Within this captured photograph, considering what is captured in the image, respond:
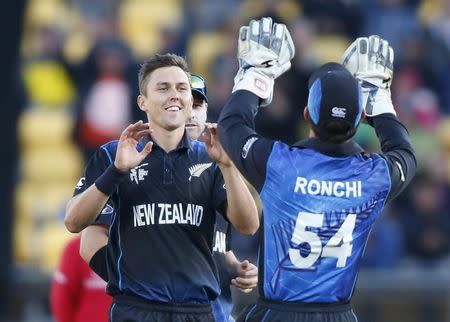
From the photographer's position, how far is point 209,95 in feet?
47.0

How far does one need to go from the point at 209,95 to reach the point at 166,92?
7454mm

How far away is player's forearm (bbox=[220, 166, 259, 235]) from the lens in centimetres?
658

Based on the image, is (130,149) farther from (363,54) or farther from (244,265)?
(363,54)

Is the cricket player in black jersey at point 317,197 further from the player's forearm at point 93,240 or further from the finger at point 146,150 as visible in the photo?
the player's forearm at point 93,240

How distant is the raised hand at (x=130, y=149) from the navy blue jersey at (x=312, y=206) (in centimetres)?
40

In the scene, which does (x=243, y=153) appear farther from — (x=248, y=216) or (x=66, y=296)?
(x=66, y=296)

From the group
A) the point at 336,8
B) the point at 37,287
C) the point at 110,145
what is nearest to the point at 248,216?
the point at 110,145

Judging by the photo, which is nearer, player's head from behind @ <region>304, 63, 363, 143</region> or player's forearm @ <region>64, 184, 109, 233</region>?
player's head from behind @ <region>304, 63, 363, 143</region>

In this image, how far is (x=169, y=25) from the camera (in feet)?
53.7

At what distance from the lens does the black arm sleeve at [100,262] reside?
23.0 ft

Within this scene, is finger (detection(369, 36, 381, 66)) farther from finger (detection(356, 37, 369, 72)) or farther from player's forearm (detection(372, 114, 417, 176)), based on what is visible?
player's forearm (detection(372, 114, 417, 176))

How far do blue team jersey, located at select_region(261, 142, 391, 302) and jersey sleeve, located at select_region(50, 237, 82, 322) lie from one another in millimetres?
2355

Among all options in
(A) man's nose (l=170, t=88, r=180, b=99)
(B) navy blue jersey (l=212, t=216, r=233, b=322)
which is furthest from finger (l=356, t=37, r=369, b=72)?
(B) navy blue jersey (l=212, t=216, r=233, b=322)

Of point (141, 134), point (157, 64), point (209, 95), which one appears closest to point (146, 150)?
point (141, 134)
